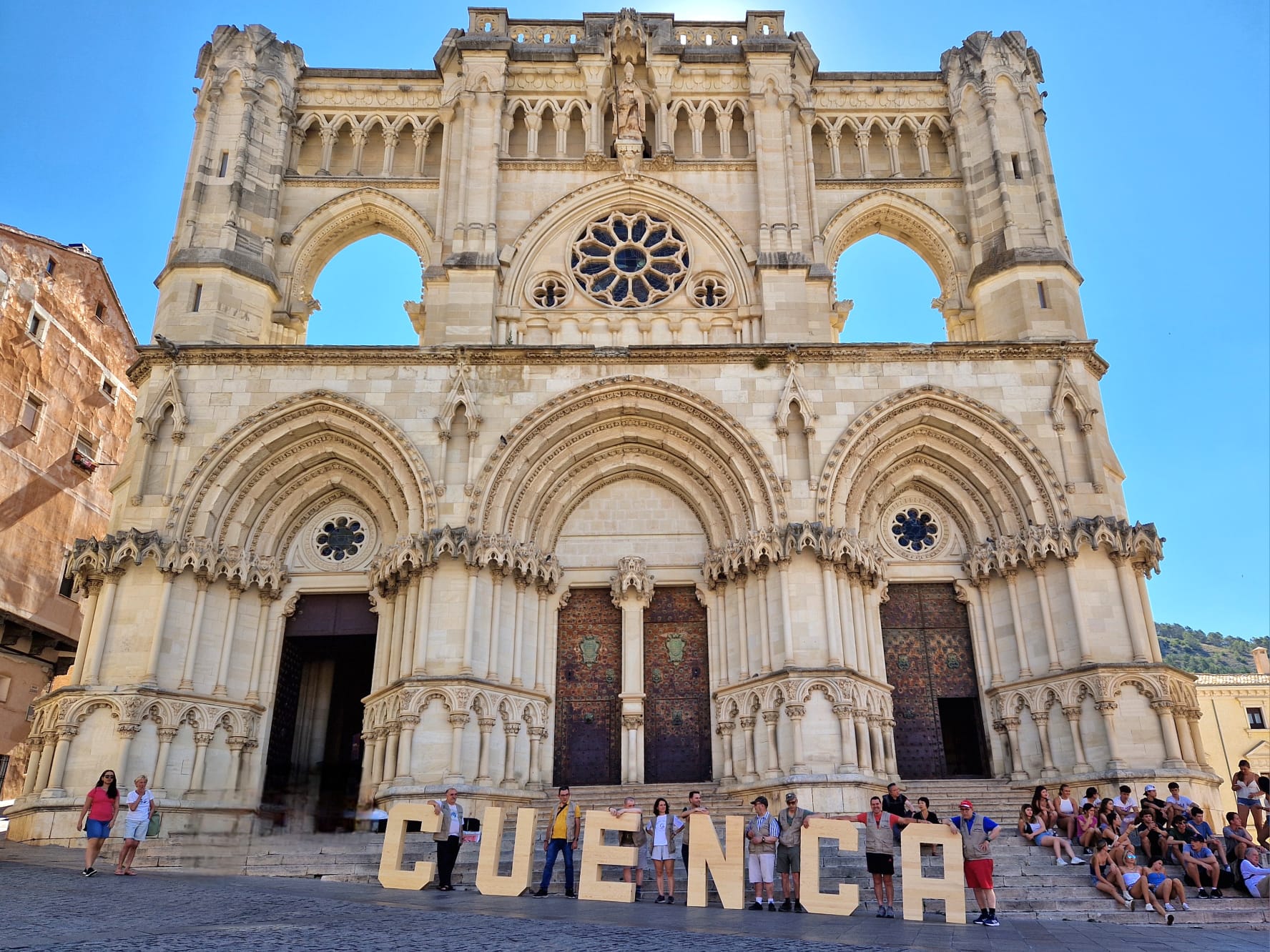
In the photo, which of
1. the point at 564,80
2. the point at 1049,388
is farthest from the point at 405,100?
the point at 1049,388

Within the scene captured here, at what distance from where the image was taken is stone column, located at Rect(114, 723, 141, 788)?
15.6 m

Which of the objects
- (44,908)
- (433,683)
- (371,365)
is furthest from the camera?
(371,365)

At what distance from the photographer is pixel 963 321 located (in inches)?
813

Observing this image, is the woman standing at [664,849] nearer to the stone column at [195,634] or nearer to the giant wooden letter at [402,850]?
the giant wooden letter at [402,850]

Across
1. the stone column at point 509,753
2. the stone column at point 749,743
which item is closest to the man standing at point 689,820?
the stone column at point 749,743

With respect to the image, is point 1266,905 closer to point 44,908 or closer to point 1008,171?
point 44,908

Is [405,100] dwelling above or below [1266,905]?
above

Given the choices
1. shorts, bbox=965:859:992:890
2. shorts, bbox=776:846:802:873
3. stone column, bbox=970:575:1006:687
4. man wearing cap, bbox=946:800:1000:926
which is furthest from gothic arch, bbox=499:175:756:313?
shorts, bbox=965:859:992:890

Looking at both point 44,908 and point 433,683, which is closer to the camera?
point 44,908

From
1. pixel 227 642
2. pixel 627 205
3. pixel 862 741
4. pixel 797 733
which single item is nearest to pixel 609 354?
pixel 627 205

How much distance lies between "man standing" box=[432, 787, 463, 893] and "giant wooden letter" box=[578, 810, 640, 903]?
1.67 meters

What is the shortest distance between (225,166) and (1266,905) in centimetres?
2145

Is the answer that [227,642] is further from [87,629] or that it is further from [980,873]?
[980,873]

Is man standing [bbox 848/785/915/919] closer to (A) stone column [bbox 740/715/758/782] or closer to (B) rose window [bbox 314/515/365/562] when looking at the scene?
(A) stone column [bbox 740/715/758/782]
